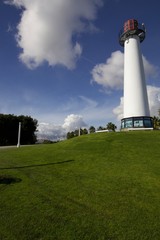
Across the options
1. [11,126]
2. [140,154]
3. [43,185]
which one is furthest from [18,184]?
[11,126]

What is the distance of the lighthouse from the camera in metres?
40.6

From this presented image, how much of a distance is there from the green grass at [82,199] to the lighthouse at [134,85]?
70.1 feet

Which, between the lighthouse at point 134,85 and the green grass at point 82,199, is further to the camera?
the lighthouse at point 134,85

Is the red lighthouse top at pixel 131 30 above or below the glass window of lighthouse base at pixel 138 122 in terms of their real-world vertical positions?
above

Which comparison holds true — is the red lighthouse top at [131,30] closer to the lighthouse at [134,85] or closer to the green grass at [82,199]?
the lighthouse at [134,85]

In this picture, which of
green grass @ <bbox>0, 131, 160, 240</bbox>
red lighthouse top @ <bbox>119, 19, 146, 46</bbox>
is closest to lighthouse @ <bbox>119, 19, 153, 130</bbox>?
red lighthouse top @ <bbox>119, 19, 146, 46</bbox>

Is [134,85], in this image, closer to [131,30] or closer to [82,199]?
[131,30]

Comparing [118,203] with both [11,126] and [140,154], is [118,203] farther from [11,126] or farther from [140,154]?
[11,126]

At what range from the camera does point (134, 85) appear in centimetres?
4178

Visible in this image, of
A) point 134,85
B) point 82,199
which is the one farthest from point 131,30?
point 82,199

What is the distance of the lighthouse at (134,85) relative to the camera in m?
40.6

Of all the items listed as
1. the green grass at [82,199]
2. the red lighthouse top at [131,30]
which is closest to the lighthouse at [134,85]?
the red lighthouse top at [131,30]

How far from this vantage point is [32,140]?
228 ft

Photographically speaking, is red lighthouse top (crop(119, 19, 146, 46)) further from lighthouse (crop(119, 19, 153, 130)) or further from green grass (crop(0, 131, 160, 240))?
green grass (crop(0, 131, 160, 240))
